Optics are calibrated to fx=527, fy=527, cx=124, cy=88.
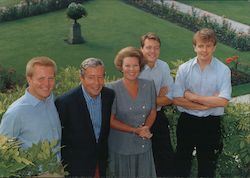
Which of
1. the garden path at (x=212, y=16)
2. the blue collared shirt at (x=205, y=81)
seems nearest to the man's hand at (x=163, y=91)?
the blue collared shirt at (x=205, y=81)

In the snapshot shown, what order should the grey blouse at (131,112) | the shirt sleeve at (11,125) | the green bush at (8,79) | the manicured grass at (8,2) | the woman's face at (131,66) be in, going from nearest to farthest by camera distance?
the shirt sleeve at (11,125) → the woman's face at (131,66) → the grey blouse at (131,112) → the green bush at (8,79) → the manicured grass at (8,2)

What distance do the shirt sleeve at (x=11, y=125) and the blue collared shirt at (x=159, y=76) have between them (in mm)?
1803

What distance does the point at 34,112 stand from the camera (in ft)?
16.4

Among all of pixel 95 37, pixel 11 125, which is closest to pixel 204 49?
pixel 11 125

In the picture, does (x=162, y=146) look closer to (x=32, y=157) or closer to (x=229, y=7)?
(x=32, y=157)

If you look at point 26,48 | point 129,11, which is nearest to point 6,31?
point 26,48

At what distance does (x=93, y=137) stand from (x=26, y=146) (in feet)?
2.35

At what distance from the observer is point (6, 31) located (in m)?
18.6

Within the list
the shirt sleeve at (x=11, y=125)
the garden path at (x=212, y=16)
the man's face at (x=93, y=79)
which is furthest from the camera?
the garden path at (x=212, y=16)

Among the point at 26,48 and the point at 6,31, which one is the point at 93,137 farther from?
the point at 6,31

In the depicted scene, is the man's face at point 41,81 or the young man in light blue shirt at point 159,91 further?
the young man in light blue shirt at point 159,91

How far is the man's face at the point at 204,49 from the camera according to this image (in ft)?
18.8

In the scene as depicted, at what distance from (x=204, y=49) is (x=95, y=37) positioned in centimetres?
1240

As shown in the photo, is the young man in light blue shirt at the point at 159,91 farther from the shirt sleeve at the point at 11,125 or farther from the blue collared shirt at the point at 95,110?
the shirt sleeve at the point at 11,125
